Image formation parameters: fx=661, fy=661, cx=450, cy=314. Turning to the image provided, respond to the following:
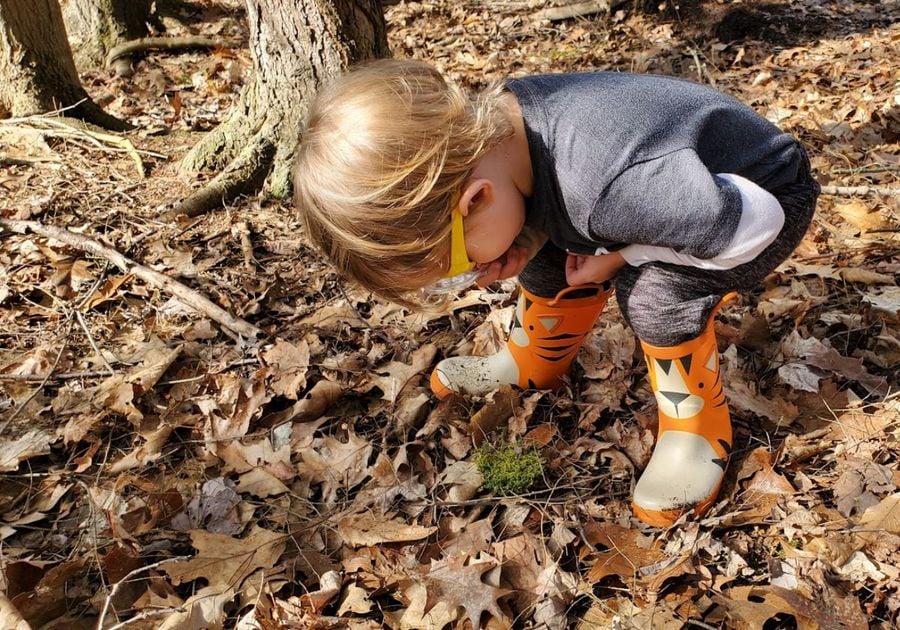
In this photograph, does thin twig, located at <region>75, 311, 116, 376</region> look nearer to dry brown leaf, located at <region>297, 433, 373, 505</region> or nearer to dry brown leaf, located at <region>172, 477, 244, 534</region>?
dry brown leaf, located at <region>172, 477, 244, 534</region>

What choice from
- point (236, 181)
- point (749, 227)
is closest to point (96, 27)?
point (236, 181)

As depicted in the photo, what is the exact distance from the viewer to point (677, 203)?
1.43m

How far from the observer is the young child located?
1469 mm

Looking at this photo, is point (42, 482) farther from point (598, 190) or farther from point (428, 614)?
point (598, 190)

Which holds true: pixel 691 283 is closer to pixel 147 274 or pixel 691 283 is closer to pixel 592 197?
pixel 592 197

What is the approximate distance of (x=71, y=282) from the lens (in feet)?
9.35

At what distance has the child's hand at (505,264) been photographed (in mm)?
1863

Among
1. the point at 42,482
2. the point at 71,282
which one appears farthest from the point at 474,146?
the point at 71,282

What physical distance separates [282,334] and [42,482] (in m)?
0.92

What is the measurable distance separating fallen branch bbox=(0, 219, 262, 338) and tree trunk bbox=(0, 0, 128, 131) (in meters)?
1.10

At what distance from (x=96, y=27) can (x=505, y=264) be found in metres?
5.23

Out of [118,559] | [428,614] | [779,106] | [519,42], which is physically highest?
[519,42]

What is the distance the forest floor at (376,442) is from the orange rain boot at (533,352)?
0.08 m

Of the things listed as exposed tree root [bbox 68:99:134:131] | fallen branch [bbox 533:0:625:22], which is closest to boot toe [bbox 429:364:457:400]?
exposed tree root [bbox 68:99:134:131]
